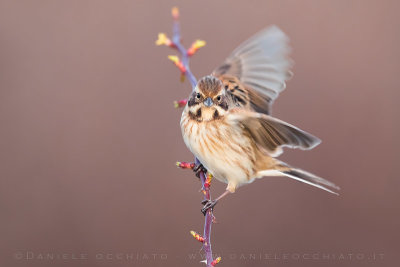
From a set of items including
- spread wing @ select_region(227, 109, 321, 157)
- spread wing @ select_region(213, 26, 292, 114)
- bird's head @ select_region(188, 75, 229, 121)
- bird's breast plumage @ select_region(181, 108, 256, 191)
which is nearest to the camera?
spread wing @ select_region(227, 109, 321, 157)

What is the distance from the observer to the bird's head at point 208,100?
1800 millimetres

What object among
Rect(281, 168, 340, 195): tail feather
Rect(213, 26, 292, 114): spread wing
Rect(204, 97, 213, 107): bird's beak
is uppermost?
Rect(213, 26, 292, 114): spread wing

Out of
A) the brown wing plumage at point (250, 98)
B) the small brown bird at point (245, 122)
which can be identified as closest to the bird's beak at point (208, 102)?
the small brown bird at point (245, 122)

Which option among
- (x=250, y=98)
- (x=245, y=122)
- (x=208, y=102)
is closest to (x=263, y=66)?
(x=250, y=98)

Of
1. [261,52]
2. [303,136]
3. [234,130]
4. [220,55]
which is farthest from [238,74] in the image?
[220,55]

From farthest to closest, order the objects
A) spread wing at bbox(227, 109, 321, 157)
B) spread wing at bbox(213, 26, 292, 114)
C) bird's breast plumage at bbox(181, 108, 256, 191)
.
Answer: spread wing at bbox(213, 26, 292, 114)
bird's breast plumage at bbox(181, 108, 256, 191)
spread wing at bbox(227, 109, 321, 157)

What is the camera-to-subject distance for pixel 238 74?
2.35 metres

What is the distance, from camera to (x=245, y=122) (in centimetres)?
196

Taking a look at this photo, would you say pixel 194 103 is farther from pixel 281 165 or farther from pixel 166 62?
pixel 166 62

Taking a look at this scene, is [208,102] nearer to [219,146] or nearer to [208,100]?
[208,100]

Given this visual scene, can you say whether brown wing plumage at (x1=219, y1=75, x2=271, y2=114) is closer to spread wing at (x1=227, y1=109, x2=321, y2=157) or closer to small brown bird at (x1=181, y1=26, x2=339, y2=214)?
small brown bird at (x1=181, y1=26, x2=339, y2=214)

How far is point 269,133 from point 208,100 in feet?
0.88

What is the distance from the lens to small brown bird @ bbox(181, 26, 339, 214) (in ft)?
5.99

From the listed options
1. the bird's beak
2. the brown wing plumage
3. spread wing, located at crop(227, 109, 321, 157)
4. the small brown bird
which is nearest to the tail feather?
the small brown bird
